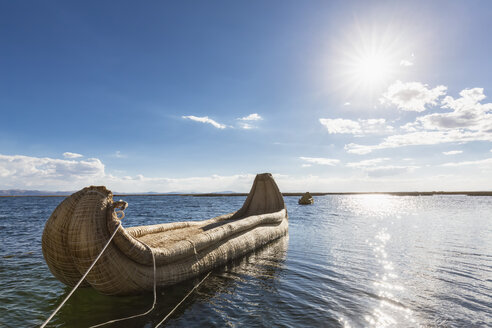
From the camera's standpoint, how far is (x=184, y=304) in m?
5.38

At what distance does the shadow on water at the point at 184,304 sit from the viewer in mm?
4637

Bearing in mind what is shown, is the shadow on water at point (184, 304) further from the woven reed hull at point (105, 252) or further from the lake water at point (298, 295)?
the woven reed hull at point (105, 252)

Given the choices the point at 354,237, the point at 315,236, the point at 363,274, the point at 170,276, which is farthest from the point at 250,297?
the point at 354,237

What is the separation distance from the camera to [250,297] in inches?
232

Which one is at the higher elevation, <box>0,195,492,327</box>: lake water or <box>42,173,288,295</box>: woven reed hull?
<box>42,173,288,295</box>: woven reed hull

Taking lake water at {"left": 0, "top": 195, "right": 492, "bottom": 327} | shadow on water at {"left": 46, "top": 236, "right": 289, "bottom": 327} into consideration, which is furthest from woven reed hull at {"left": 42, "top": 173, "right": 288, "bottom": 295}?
lake water at {"left": 0, "top": 195, "right": 492, "bottom": 327}

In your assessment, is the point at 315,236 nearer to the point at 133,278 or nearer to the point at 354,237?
the point at 354,237

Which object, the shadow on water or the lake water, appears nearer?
the shadow on water

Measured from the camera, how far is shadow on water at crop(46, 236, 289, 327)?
183 inches

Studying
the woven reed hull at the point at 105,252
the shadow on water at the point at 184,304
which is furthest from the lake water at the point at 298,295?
the woven reed hull at the point at 105,252

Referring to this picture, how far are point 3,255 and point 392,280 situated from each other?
14.1 metres

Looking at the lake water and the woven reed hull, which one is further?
the lake water

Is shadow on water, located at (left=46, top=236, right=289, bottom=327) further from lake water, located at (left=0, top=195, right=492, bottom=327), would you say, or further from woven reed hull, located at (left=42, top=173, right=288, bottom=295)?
woven reed hull, located at (left=42, top=173, right=288, bottom=295)

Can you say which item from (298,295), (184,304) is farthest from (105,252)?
(298,295)
